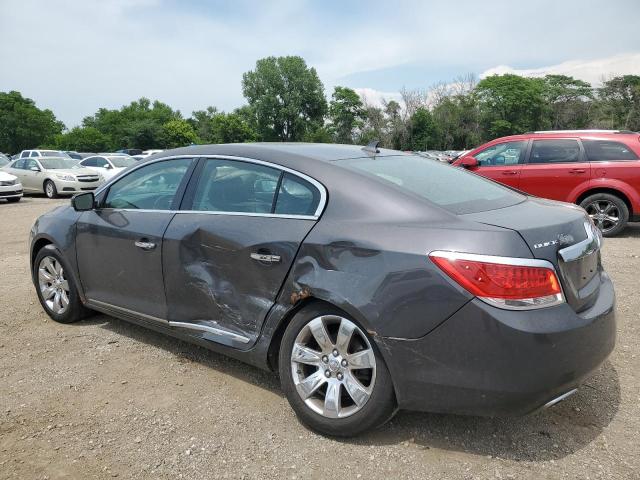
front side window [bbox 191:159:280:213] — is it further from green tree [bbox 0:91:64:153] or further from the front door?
green tree [bbox 0:91:64:153]

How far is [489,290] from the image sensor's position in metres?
2.31

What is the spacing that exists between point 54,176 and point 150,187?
1615cm

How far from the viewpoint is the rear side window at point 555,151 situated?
8.77 m

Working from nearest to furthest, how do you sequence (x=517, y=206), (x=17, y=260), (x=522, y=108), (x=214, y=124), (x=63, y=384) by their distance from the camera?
1. (x=517, y=206)
2. (x=63, y=384)
3. (x=17, y=260)
4. (x=522, y=108)
5. (x=214, y=124)

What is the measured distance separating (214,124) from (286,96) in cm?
1218

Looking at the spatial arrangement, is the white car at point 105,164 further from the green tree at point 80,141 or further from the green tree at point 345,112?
the green tree at point 80,141

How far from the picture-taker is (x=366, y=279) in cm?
255

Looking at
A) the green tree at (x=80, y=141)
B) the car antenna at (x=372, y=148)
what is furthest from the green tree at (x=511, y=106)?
the car antenna at (x=372, y=148)

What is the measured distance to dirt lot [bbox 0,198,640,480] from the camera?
2.56 metres

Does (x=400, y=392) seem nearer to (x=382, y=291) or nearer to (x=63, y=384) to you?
(x=382, y=291)

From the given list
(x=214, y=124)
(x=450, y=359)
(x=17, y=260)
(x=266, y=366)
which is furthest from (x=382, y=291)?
(x=214, y=124)

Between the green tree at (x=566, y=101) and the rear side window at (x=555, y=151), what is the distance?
66903mm

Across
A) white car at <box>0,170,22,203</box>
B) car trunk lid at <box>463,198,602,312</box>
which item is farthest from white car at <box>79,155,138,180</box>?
car trunk lid at <box>463,198,602,312</box>

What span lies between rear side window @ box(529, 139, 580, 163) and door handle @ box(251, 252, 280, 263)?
292 inches
